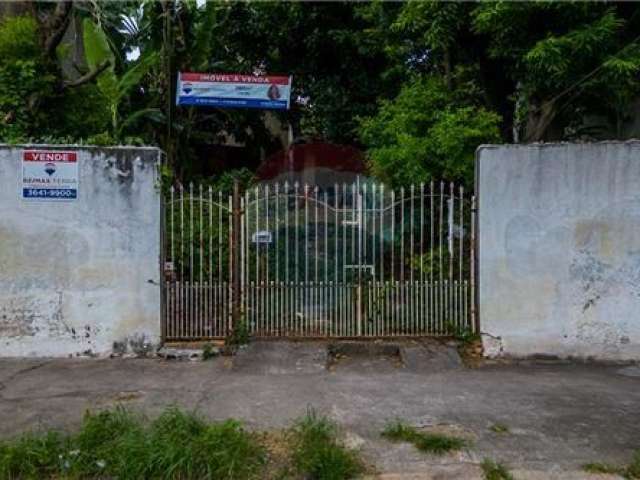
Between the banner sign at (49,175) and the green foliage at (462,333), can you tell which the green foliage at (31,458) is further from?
the green foliage at (462,333)

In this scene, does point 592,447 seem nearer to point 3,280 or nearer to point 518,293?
point 518,293

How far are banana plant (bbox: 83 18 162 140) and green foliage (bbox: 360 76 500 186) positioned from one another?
395 cm

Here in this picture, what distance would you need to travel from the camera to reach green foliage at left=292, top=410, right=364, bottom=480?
4129 millimetres

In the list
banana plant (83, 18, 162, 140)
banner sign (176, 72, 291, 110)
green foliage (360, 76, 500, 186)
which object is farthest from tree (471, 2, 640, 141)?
banana plant (83, 18, 162, 140)

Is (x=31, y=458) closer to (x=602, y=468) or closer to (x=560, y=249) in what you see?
(x=602, y=468)

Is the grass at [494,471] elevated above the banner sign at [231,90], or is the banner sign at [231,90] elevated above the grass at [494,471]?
the banner sign at [231,90]

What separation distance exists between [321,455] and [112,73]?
8.13 meters

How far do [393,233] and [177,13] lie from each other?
622cm

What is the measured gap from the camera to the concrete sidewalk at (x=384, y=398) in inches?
178

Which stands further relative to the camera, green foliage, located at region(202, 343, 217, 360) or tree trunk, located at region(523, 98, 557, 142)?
tree trunk, located at region(523, 98, 557, 142)

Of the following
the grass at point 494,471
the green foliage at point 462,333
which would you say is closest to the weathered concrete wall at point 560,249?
the green foliage at point 462,333

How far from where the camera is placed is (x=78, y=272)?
7160mm

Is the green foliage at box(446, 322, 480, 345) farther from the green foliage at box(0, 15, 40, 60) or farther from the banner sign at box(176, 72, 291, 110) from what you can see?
the green foliage at box(0, 15, 40, 60)

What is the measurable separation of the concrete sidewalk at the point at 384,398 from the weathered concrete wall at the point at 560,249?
1.28ft
